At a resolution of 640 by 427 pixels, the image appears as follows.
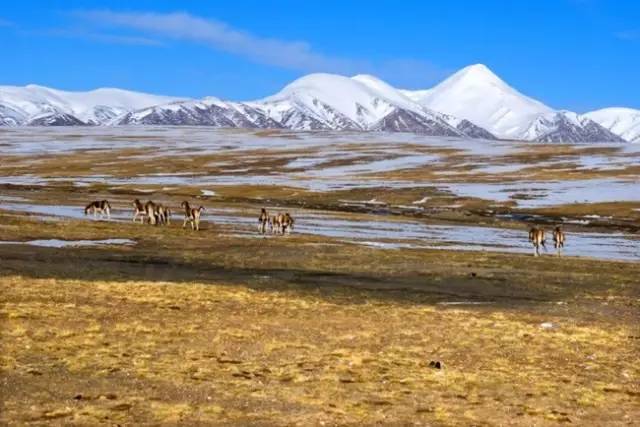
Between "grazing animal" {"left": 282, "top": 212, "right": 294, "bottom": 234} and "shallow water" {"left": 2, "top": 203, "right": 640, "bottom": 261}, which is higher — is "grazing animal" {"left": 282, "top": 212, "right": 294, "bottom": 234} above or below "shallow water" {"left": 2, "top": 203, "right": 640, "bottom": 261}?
above

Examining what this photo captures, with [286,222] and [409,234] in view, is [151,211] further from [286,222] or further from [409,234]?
[409,234]

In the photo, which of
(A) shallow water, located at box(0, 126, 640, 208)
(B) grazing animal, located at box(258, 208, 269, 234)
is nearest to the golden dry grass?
(B) grazing animal, located at box(258, 208, 269, 234)

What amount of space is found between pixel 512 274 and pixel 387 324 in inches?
548

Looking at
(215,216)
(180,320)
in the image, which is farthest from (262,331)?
(215,216)

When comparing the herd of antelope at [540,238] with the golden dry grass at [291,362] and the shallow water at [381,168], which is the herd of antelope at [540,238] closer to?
the golden dry grass at [291,362]

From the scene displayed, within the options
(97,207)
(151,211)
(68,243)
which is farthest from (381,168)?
(68,243)

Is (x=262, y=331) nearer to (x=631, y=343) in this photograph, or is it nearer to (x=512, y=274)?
(x=631, y=343)

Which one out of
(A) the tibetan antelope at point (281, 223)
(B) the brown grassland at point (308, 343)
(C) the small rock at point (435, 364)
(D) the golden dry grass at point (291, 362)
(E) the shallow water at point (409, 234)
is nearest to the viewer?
(D) the golden dry grass at point (291, 362)

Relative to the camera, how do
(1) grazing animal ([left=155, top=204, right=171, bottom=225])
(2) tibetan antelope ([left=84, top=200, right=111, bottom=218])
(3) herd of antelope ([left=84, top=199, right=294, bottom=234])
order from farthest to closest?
1. (2) tibetan antelope ([left=84, top=200, right=111, bottom=218])
2. (1) grazing animal ([left=155, top=204, right=171, bottom=225])
3. (3) herd of antelope ([left=84, top=199, right=294, bottom=234])

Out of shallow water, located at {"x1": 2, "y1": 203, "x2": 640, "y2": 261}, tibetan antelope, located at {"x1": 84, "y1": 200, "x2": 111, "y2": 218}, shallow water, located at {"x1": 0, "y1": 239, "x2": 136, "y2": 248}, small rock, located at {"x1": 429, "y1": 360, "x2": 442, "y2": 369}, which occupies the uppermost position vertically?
tibetan antelope, located at {"x1": 84, "y1": 200, "x2": 111, "y2": 218}

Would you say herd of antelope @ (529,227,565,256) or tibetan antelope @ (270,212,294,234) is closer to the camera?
herd of antelope @ (529,227,565,256)

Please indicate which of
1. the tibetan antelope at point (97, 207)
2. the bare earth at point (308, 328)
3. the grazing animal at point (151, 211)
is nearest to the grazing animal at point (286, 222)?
the bare earth at point (308, 328)

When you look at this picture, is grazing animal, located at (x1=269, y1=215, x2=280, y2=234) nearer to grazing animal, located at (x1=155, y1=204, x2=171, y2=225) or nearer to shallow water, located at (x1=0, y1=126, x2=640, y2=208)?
grazing animal, located at (x1=155, y1=204, x2=171, y2=225)

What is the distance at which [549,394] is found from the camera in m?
16.1
